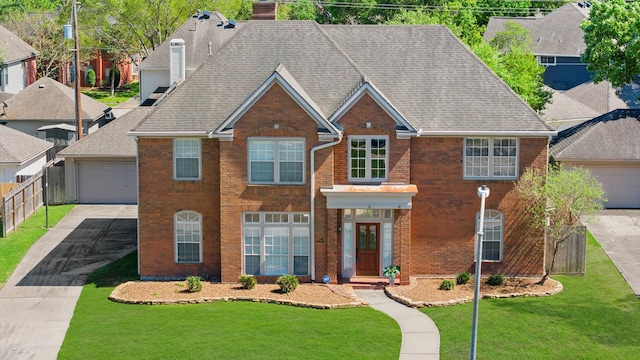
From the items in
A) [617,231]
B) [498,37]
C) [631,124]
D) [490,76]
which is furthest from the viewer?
[498,37]

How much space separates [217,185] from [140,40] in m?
49.6

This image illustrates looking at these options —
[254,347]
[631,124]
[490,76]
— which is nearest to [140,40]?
[631,124]

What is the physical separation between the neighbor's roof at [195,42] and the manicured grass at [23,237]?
44.1ft

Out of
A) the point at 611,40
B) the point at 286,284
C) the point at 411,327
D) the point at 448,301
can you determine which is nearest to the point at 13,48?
the point at 611,40

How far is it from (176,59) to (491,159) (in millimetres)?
14482

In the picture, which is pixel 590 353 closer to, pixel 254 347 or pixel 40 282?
pixel 254 347

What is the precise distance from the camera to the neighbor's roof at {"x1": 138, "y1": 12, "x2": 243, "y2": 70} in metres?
58.9

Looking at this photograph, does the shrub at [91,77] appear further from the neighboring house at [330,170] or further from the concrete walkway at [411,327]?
the concrete walkway at [411,327]

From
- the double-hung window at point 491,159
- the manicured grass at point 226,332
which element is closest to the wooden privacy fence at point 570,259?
the double-hung window at point 491,159

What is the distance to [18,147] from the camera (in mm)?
49844

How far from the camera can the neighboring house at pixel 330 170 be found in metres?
35.4

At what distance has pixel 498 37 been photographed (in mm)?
67500

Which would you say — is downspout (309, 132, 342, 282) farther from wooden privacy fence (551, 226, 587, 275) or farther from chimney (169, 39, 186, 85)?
chimney (169, 39, 186, 85)

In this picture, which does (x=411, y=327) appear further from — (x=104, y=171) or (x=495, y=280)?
(x=104, y=171)
